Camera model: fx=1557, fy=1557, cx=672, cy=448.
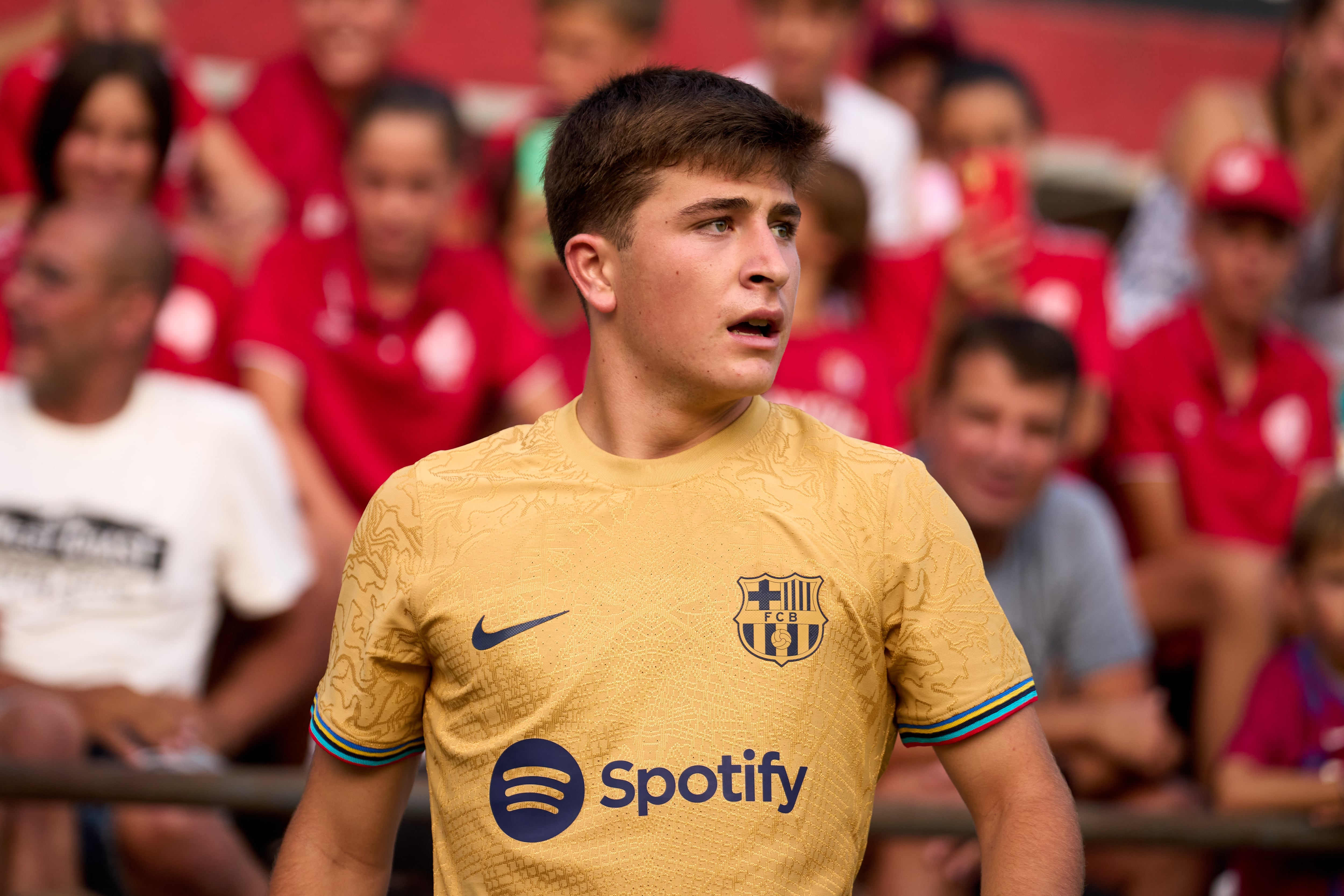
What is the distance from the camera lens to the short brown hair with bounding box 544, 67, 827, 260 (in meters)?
1.90

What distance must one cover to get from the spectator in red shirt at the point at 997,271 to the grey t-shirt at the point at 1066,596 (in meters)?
0.59

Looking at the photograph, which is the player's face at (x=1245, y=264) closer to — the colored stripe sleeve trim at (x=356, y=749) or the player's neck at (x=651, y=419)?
the player's neck at (x=651, y=419)

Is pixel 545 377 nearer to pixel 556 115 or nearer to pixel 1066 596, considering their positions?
pixel 556 115

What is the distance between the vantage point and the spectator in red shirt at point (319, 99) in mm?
5242

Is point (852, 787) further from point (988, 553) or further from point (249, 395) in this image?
point (249, 395)

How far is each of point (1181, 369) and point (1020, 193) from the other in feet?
2.57

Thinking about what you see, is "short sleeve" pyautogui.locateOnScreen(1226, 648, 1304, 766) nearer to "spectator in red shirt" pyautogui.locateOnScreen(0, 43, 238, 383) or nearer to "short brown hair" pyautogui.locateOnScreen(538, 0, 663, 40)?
"short brown hair" pyautogui.locateOnScreen(538, 0, 663, 40)

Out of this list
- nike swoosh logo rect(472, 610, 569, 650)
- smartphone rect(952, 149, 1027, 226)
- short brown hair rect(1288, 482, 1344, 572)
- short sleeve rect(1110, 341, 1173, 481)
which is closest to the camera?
nike swoosh logo rect(472, 610, 569, 650)

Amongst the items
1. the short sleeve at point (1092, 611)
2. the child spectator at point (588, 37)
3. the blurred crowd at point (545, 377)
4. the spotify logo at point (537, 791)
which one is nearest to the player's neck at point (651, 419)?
the spotify logo at point (537, 791)

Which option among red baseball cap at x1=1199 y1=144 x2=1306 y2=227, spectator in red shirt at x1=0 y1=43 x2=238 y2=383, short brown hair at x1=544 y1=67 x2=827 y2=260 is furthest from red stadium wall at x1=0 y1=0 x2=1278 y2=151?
short brown hair at x1=544 y1=67 x2=827 y2=260

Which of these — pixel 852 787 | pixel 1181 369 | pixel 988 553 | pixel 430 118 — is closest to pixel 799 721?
pixel 852 787

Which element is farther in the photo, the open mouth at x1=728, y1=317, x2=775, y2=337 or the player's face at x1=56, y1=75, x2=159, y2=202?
the player's face at x1=56, y1=75, x2=159, y2=202

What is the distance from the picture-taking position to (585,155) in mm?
1997

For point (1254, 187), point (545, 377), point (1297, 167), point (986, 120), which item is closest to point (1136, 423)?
point (1254, 187)
